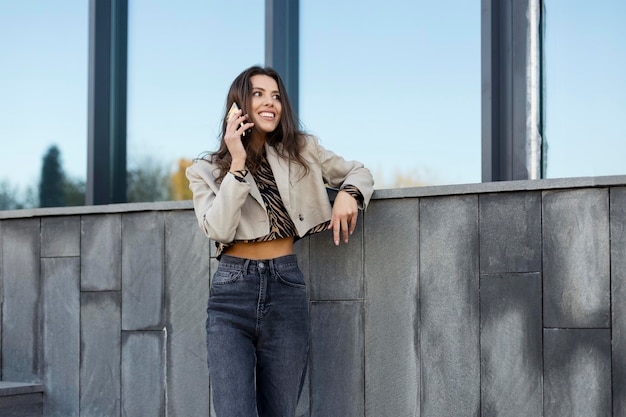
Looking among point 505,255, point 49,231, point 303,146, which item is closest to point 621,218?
point 505,255

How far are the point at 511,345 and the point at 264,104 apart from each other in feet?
3.97

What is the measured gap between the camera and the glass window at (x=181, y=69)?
5.02 meters

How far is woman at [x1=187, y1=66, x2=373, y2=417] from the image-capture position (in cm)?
343

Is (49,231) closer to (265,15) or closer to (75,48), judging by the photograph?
(75,48)

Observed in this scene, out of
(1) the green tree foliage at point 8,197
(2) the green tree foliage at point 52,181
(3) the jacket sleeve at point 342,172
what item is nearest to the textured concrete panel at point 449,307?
(3) the jacket sleeve at point 342,172

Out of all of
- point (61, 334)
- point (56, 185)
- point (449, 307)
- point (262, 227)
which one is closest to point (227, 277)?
point (262, 227)

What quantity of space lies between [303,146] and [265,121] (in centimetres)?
18

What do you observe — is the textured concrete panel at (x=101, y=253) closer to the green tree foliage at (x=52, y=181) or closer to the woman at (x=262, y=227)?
the green tree foliage at (x=52, y=181)

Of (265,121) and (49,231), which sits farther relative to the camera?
(49,231)

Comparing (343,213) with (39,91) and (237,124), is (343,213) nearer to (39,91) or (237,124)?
(237,124)

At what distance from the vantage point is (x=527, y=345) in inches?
139

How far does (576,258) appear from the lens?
345cm

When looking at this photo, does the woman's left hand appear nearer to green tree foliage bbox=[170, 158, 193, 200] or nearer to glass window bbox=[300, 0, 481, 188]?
glass window bbox=[300, 0, 481, 188]

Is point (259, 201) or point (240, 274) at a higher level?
point (259, 201)
